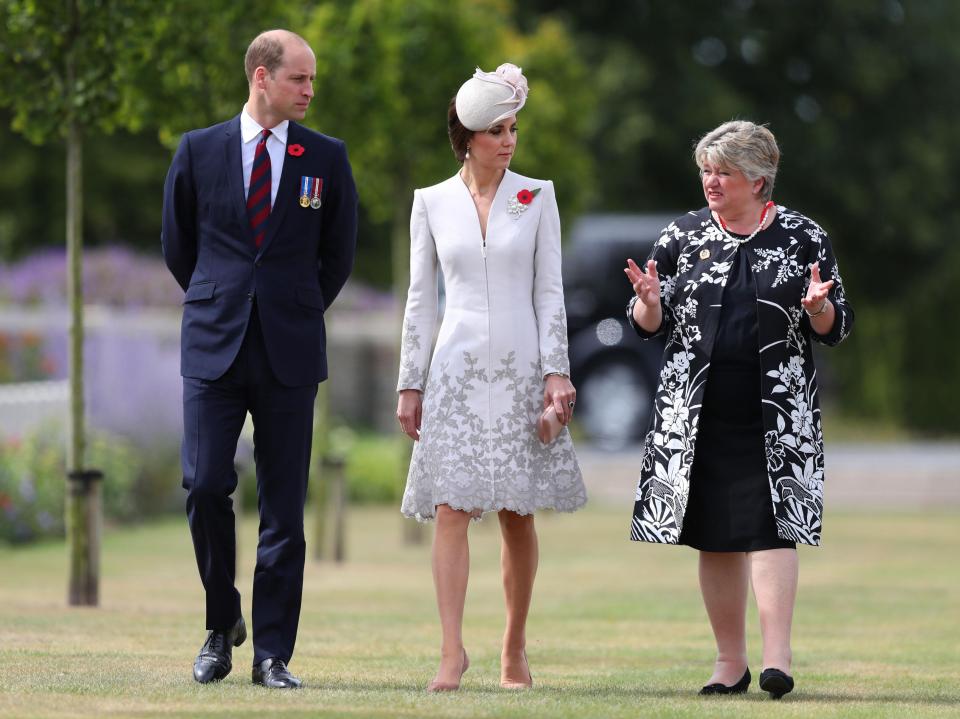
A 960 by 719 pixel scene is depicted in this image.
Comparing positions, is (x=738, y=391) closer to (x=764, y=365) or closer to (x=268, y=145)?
(x=764, y=365)

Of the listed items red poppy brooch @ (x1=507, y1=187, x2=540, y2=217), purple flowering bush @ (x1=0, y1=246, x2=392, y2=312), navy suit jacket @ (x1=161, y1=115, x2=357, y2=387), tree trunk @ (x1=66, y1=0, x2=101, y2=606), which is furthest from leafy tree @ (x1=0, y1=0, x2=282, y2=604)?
purple flowering bush @ (x1=0, y1=246, x2=392, y2=312)

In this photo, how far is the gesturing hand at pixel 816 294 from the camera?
6.15 meters

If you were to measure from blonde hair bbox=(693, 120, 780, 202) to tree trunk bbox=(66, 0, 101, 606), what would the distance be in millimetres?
3900

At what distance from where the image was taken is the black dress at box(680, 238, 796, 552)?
6363mm

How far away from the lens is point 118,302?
68.3 ft

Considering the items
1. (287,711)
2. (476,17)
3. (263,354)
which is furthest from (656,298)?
(476,17)

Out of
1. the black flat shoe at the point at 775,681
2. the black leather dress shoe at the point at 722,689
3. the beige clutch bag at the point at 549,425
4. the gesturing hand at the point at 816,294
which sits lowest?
the black leather dress shoe at the point at 722,689

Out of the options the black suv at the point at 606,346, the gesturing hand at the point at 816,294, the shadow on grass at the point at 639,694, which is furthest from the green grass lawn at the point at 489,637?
the black suv at the point at 606,346

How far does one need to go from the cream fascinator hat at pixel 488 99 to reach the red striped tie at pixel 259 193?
66 centimetres

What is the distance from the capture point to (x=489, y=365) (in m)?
6.23

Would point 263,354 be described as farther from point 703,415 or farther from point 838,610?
point 838,610

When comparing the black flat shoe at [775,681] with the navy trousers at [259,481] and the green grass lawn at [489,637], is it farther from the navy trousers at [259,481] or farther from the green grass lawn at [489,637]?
the navy trousers at [259,481]

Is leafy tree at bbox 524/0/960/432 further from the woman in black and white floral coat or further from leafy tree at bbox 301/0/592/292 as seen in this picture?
the woman in black and white floral coat

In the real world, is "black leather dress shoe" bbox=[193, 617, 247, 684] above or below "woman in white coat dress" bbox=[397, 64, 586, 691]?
below
